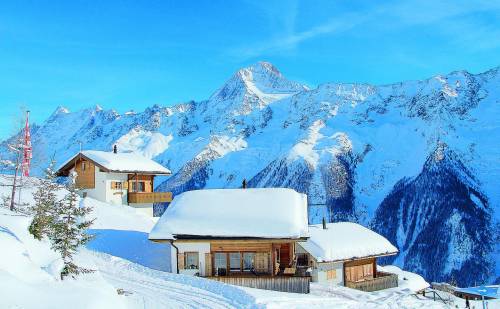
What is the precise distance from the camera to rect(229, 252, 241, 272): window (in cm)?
2727

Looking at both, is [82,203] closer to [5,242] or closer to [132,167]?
[132,167]

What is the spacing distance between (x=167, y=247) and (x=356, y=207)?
12856 cm

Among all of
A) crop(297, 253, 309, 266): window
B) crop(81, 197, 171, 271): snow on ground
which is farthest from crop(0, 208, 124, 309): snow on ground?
crop(297, 253, 309, 266): window

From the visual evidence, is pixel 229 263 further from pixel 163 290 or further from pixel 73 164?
pixel 73 164

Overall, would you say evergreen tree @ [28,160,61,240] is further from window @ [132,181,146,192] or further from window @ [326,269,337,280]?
window @ [132,181,146,192]

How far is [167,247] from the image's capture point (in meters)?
34.6

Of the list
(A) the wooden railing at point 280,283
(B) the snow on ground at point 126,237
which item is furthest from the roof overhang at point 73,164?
(A) the wooden railing at point 280,283

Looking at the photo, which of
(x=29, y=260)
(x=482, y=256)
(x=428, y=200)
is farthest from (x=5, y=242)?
(x=428, y=200)

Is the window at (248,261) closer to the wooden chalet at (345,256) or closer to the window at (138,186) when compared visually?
the wooden chalet at (345,256)

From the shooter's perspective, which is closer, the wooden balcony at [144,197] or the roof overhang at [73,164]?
the roof overhang at [73,164]

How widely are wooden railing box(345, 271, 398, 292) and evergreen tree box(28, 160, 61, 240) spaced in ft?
77.2

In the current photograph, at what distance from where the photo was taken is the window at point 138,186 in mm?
49500

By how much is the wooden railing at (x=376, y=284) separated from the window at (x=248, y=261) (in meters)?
11.0

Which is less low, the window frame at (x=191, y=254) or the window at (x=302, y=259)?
the window frame at (x=191, y=254)
